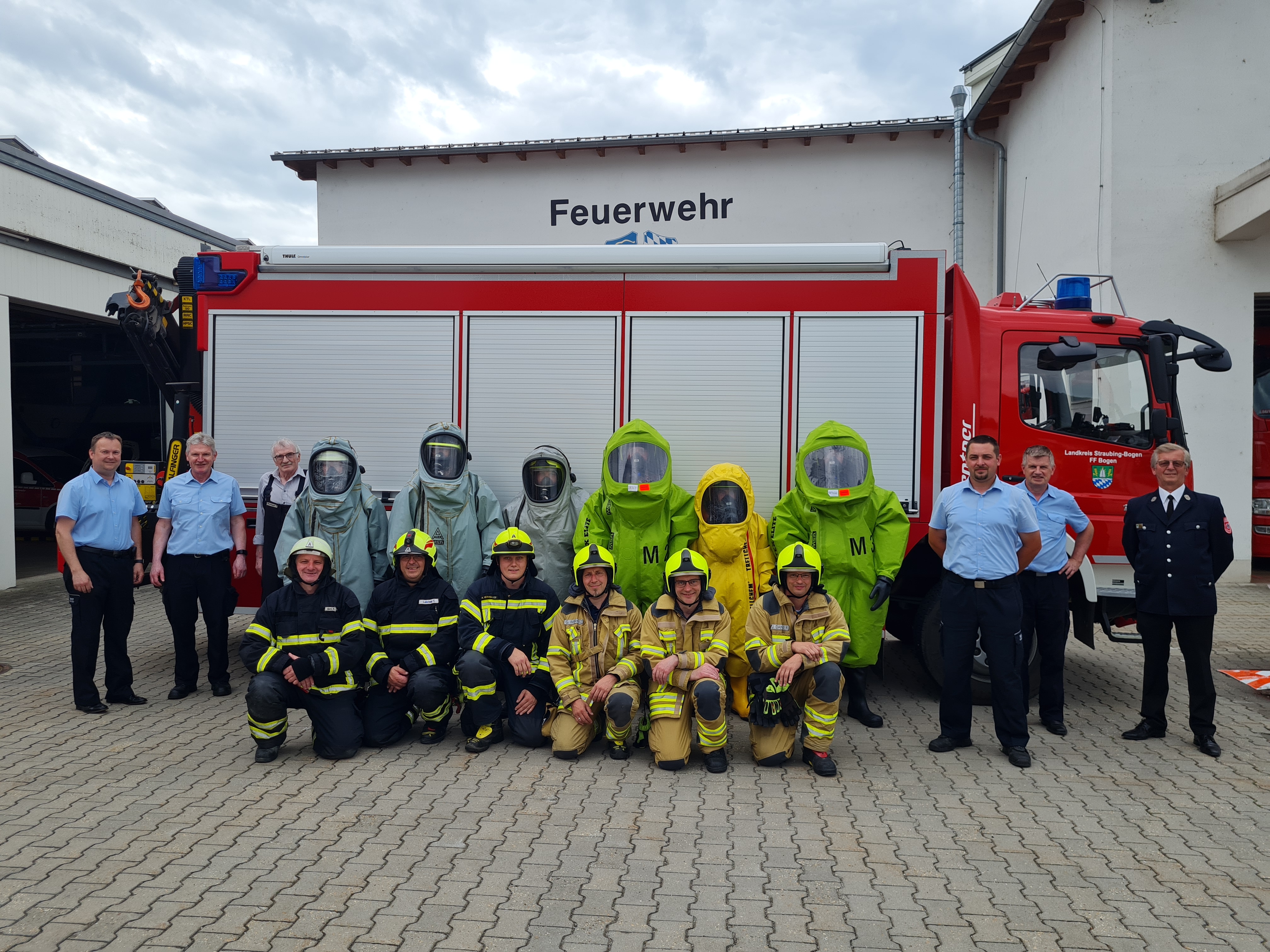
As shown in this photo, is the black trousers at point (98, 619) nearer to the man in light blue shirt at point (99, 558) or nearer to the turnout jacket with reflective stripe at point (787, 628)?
the man in light blue shirt at point (99, 558)

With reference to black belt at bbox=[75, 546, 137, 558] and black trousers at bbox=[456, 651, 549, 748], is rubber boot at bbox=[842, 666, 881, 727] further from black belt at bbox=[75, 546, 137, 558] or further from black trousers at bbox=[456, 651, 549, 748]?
black belt at bbox=[75, 546, 137, 558]

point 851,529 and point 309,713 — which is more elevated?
point 851,529

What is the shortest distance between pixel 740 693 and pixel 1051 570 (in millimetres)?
1980

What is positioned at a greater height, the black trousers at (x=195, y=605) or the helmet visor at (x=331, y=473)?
the helmet visor at (x=331, y=473)

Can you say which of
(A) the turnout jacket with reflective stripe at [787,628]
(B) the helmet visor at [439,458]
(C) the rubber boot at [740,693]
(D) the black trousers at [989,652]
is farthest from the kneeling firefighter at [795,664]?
(B) the helmet visor at [439,458]

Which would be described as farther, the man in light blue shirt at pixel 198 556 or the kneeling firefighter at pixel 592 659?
the man in light blue shirt at pixel 198 556

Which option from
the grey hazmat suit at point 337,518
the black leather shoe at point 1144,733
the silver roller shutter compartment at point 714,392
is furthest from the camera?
the silver roller shutter compartment at point 714,392

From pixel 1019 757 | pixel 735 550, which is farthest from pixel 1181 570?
pixel 735 550

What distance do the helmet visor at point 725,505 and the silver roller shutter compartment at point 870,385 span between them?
0.72 meters

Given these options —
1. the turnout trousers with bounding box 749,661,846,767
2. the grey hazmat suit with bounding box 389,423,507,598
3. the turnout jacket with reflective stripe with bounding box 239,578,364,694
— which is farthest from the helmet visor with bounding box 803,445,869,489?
the turnout jacket with reflective stripe with bounding box 239,578,364,694

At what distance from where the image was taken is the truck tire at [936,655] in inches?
224

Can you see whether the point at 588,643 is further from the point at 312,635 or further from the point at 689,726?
the point at 312,635

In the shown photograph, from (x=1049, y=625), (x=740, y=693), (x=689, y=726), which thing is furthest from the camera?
(x=740, y=693)

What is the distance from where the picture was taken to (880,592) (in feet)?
17.0
